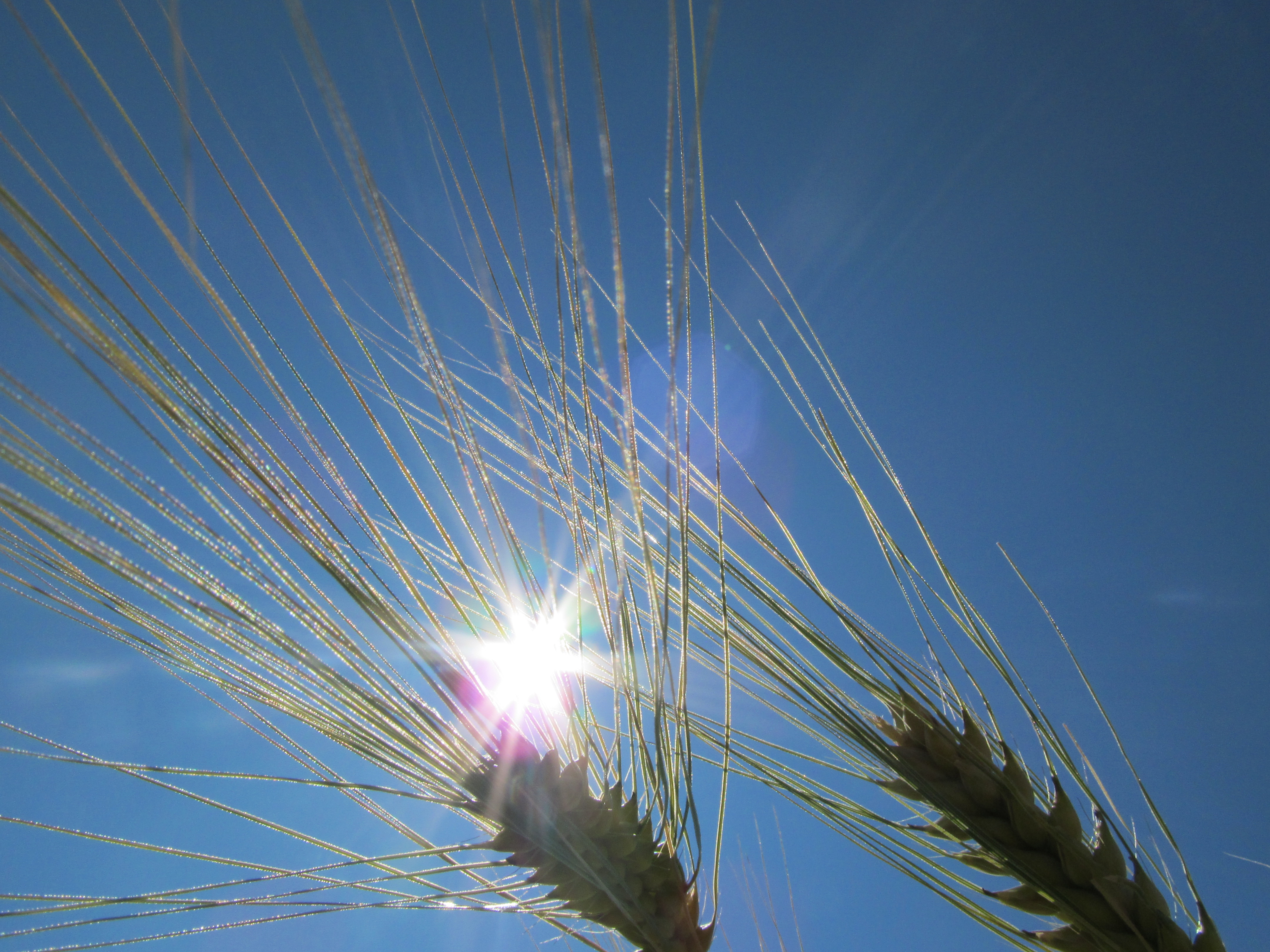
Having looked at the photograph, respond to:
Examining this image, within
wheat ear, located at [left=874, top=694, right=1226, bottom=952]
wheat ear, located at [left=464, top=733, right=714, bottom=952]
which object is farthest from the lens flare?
wheat ear, located at [left=874, top=694, right=1226, bottom=952]

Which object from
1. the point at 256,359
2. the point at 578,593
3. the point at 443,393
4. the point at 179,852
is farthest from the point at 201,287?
the point at 179,852

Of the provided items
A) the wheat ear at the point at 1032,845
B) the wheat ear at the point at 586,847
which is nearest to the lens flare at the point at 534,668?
the wheat ear at the point at 586,847

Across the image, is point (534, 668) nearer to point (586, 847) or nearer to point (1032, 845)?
point (586, 847)

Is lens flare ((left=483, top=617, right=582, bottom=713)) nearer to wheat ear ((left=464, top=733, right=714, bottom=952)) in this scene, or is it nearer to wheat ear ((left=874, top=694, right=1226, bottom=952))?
wheat ear ((left=464, top=733, right=714, bottom=952))

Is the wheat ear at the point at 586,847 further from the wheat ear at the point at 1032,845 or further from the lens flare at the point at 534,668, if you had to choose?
the wheat ear at the point at 1032,845

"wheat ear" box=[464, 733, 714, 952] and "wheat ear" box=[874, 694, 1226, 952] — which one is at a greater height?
"wheat ear" box=[874, 694, 1226, 952]
